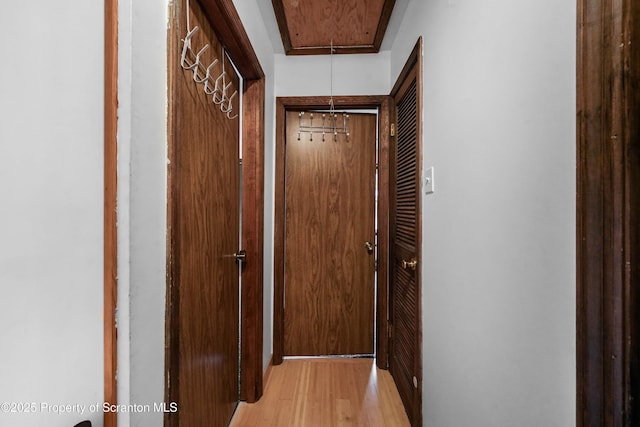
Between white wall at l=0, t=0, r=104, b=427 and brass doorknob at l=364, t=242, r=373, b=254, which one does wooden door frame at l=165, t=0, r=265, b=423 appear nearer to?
brass doorknob at l=364, t=242, r=373, b=254

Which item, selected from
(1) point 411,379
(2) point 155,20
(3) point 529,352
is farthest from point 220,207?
(1) point 411,379

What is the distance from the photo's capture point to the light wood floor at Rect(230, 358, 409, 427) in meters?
1.65

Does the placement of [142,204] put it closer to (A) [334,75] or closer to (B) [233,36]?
(B) [233,36]

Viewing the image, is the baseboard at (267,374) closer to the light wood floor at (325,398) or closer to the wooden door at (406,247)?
the light wood floor at (325,398)

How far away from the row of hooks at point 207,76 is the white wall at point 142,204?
0.47 ft

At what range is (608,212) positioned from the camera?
1.67 feet

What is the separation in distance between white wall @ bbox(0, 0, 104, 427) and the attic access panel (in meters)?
1.47

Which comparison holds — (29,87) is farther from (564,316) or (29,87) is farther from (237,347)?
(237,347)

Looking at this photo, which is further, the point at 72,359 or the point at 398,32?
the point at 398,32

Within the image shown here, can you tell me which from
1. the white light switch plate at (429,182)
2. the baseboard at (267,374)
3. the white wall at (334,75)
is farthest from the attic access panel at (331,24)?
the baseboard at (267,374)

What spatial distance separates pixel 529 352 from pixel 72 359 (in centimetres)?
99

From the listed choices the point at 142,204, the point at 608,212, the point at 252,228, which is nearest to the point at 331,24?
the point at 252,228

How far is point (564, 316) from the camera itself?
24.6 inches

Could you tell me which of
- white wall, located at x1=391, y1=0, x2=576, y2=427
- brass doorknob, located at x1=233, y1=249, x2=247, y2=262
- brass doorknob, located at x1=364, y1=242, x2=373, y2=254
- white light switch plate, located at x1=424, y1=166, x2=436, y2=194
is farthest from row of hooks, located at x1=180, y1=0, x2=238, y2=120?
brass doorknob, located at x1=364, y1=242, x2=373, y2=254
